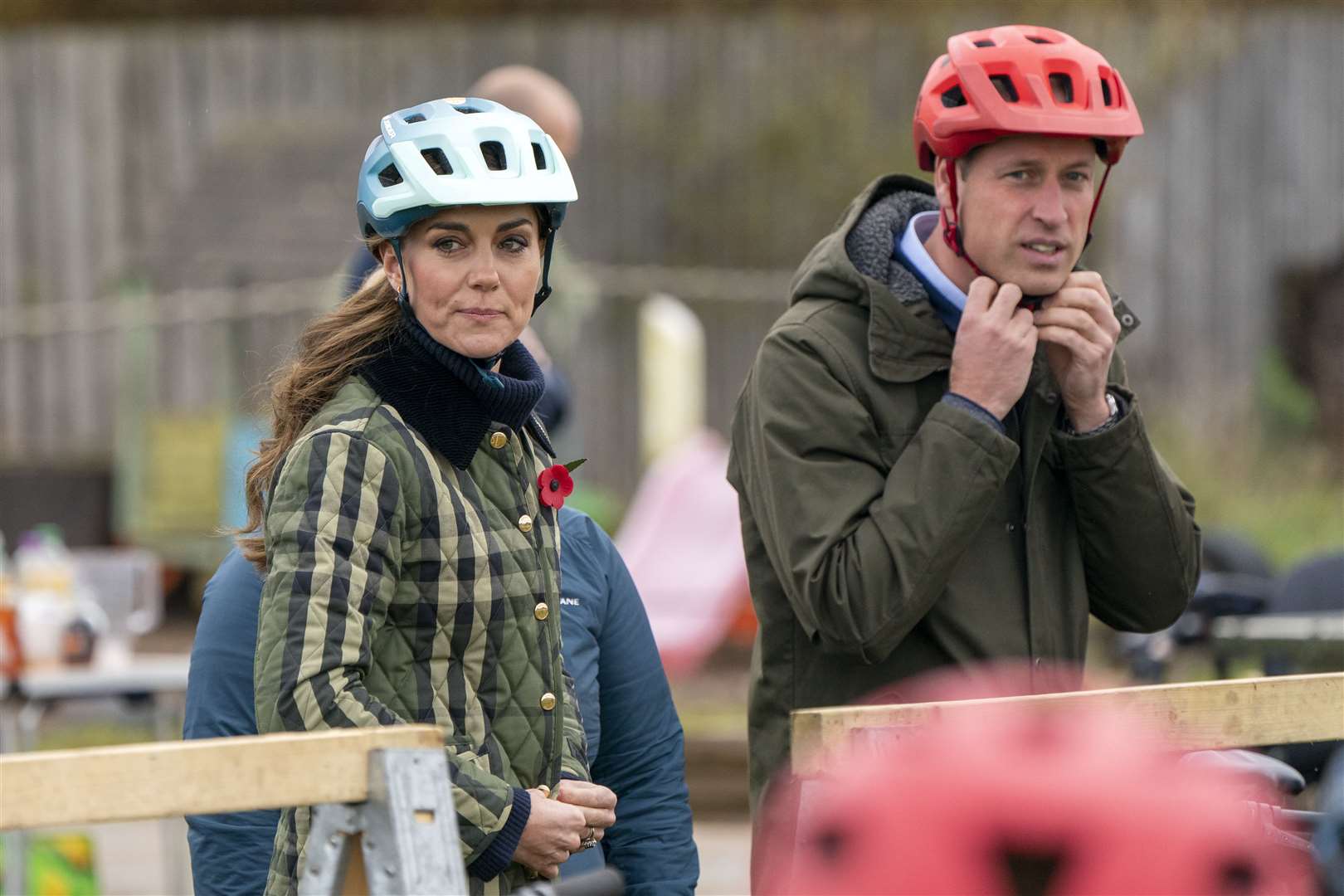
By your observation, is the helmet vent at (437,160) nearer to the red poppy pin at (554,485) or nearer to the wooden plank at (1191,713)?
the red poppy pin at (554,485)

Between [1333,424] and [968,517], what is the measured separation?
32.3ft

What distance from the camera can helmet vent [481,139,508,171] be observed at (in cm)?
271

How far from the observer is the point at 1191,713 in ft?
7.60

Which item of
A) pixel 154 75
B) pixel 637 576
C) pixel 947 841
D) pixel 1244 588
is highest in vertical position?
pixel 154 75

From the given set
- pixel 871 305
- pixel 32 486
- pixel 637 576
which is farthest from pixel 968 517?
pixel 32 486

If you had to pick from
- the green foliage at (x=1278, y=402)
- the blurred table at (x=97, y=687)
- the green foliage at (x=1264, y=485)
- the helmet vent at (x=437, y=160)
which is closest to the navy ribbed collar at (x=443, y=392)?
the helmet vent at (x=437, y=160)

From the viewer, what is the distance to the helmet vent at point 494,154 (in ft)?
8.89

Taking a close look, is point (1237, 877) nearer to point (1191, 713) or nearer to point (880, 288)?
point (1191, 713)

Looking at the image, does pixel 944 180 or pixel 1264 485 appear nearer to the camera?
pixel 944 180

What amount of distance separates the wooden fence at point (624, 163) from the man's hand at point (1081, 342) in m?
8.23

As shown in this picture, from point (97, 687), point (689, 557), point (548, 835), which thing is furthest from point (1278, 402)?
point (548, 835)

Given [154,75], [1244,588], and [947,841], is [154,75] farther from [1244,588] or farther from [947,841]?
[947,841]

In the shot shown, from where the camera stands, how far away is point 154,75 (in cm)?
1160

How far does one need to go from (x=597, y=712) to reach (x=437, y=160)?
87 cm
